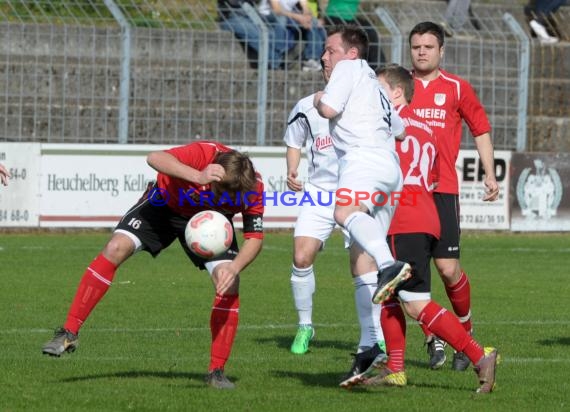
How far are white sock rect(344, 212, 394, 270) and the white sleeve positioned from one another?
0.66 meters

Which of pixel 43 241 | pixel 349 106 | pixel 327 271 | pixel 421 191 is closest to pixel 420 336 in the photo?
pixel 421 191

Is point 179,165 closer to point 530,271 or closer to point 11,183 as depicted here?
point 530,271

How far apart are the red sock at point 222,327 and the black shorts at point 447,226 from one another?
164 centimetres

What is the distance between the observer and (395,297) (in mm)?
7797

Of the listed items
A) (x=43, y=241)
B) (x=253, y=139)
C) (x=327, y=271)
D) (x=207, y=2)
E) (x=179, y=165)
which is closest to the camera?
(x=179, y=165)

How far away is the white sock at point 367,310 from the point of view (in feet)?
25.9

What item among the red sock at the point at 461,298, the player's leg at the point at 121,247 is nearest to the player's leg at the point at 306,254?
the red sock at the point at 461,298

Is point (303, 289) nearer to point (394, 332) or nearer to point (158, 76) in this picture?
point (394, 332)

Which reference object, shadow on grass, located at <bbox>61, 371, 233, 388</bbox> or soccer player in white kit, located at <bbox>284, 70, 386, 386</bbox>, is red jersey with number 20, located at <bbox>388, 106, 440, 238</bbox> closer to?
soccer player in white kit, located at <bbox>284, 70, 386, 386</bbox>

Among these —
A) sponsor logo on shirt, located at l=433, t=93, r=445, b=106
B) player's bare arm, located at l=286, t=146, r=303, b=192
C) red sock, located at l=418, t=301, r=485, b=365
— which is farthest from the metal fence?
red sock, located at l=418, t=301, r=485, b=365

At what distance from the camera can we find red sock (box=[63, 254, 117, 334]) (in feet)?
24.8

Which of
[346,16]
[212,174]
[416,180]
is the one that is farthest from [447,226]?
[346,16]

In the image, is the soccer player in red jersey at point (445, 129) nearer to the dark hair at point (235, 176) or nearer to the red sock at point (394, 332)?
the red sock at point (394, 332)

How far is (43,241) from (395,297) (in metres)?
10.4
